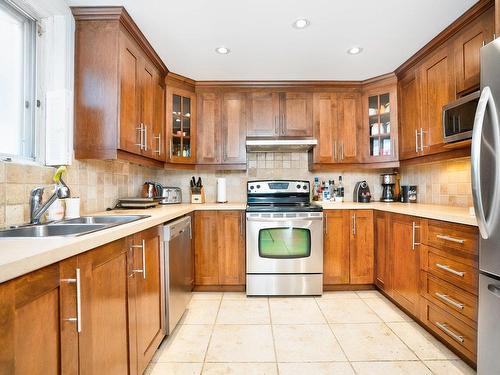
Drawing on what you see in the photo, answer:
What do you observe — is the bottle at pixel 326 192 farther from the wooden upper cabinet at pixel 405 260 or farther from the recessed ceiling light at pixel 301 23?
the recessed ceiling light at pixel 301 23

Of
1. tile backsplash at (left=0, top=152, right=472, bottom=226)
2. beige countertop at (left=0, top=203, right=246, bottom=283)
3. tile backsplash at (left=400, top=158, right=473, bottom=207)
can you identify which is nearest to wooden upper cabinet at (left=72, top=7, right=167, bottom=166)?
tile backsplash at (left=0, top=152, right=472, bottom=226)

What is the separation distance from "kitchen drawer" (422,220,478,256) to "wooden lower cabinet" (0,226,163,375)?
1839 millimetres

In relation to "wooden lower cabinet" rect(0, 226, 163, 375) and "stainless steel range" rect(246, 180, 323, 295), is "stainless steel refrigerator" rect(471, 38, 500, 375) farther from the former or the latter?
"wooden lower cabinet" rect(0, 226, 163, 375)

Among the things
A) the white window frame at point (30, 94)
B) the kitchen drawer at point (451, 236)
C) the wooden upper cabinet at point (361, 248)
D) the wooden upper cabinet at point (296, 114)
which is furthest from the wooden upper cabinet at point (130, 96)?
the kitchen drawer at point (451, 236)

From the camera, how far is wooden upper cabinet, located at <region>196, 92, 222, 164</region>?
306 cm

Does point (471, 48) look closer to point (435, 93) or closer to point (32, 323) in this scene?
point (435, 93)

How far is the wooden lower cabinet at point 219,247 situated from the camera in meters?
2.77

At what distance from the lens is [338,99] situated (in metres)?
3.06

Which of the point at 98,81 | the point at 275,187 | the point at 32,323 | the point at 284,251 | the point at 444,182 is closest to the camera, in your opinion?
the point at 32,323

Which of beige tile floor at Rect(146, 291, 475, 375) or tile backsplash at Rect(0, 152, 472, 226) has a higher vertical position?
tile backsplash at Rect(0, 152, 472, 226)

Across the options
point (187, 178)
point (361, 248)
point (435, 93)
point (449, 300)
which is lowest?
point (449, 300)

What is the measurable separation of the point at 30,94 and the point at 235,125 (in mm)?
1834

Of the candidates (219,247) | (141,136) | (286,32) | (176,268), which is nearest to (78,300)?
(176,268)

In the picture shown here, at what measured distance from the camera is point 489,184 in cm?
118
